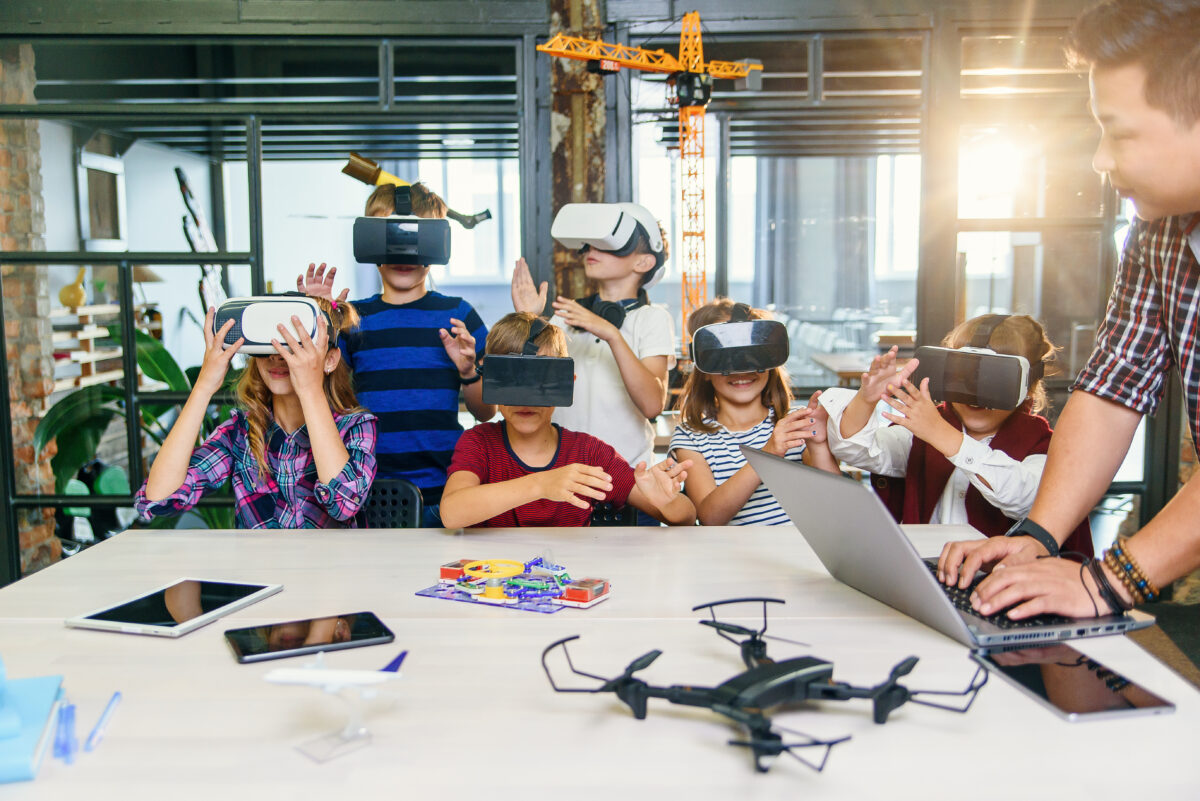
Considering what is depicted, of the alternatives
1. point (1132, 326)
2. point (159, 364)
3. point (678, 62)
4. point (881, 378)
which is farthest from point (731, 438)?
point (159, 364)

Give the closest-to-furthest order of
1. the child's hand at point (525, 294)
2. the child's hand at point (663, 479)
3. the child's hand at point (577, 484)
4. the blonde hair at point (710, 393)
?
1. the child's hand at point (577, 484)
2. the child's hand at point (663, 479)
3. the blonde hair at point (710, 393)
4. the child's hand at point (525, 294)

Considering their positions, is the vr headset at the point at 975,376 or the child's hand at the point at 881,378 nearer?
the vr headset at the point at 975,376

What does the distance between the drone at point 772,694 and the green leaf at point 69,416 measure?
2573 mm

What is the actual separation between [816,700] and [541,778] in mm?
323

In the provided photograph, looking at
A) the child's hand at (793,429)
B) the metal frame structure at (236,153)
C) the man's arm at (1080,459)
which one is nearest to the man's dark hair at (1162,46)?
the man's arm at (1080,459)

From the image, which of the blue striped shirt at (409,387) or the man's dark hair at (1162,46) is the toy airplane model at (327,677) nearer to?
the man's dark hair at (1162,46)

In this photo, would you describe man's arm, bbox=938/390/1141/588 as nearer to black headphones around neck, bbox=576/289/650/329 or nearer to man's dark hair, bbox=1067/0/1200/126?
man's dark hair, bbox=1067/0/1200/126

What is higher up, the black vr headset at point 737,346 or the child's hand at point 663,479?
the black vr headset at point 737,346

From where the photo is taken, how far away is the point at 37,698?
3.26 ft

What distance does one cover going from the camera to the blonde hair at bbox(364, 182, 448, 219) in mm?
2309

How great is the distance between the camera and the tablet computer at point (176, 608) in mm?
1261

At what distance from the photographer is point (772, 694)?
3.14 ft

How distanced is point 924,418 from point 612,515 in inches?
27.5

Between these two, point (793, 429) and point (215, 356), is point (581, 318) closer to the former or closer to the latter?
point (793, 429)
